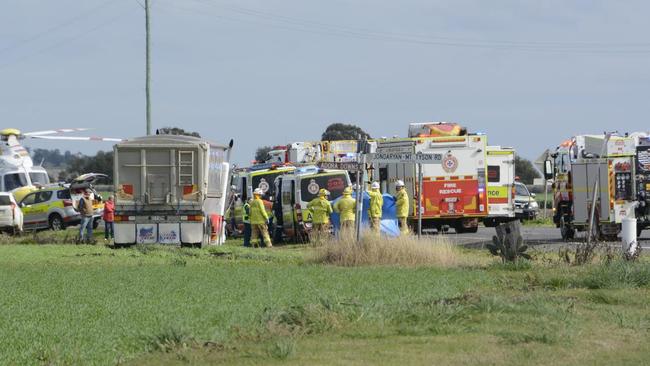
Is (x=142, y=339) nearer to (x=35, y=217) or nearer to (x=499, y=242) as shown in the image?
(x=499, y=242)

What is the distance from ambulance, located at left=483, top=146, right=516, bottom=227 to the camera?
3844 cm

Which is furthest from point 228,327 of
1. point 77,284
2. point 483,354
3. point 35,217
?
point 35,217

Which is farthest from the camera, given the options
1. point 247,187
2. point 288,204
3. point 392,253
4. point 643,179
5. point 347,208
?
point 247,187

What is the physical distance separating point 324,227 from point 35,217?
18.3m

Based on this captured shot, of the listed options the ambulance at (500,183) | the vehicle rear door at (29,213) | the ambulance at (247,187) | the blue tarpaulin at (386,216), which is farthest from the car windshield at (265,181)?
the vehicle rear door at (29,213)

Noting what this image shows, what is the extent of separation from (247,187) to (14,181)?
15.7 m

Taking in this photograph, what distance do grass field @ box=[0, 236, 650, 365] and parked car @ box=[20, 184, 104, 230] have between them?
78.9 ft

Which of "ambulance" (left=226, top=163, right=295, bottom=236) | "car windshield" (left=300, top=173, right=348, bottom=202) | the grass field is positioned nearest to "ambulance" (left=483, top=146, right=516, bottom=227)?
"car windshield" (left=300, top=173, right=348, bottom=202)

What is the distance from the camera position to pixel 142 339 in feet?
36.9

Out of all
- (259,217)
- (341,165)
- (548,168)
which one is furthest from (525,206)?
(259,217)

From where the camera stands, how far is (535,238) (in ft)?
112

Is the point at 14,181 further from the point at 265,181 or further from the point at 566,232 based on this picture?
the point at 566,232

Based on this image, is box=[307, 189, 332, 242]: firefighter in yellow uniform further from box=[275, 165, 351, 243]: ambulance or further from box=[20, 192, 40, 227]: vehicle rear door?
box=[20, 192, 40, 227]: vehicle rear door

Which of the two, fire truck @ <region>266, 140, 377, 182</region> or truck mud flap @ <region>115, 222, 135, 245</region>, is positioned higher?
fire truck @ <region>266, 140, 377, 182</region>
